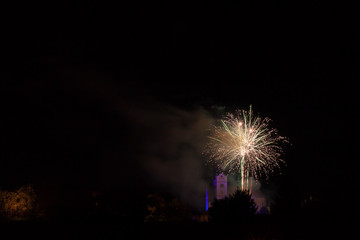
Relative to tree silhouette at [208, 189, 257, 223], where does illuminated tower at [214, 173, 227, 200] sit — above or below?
above

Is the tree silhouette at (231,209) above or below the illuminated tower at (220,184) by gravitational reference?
below

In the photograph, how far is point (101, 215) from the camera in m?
19.2

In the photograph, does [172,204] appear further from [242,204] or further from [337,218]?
[337,218]

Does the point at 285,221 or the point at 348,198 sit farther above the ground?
the point at 348,198

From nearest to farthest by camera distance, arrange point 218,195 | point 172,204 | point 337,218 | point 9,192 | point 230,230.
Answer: point 230,230, point 337,218, point 9,192, point 172,204, point 218,195

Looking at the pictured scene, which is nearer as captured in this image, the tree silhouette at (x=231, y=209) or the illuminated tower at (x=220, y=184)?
the tree silhouette at (x=231, y=209)

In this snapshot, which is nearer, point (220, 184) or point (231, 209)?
point (231, 209)

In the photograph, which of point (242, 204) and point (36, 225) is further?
point (242, 204)

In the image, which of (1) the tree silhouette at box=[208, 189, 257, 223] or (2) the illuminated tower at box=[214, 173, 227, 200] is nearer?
(1) the tree silhouette at box=[208, 189, 257, 223]

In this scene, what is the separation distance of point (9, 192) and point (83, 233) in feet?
61.5

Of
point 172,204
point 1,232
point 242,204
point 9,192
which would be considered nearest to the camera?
point 1,232

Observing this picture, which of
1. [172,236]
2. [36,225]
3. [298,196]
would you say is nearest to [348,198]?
[298,196]

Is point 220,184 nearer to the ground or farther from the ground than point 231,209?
farther from the ground

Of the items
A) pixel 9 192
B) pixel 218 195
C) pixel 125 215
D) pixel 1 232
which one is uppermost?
pixel 218 195
